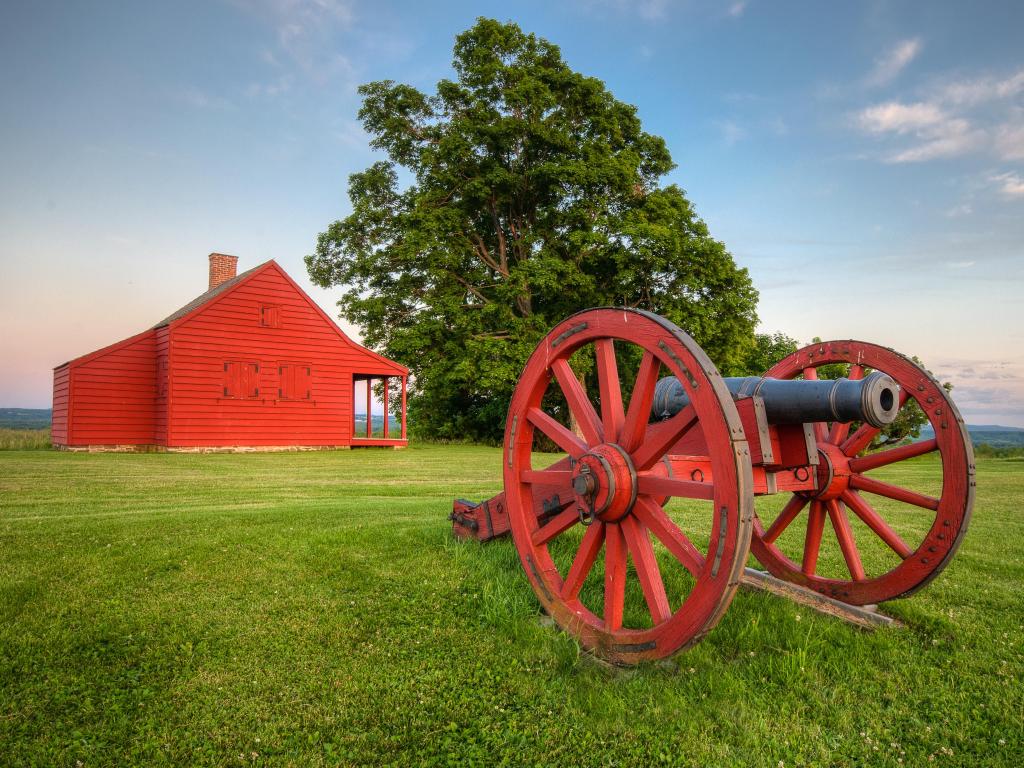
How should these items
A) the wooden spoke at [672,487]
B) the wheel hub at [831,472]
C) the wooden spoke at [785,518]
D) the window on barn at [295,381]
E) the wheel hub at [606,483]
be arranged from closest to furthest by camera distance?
the wooden spoke at [672,487]
the wheel hub at [606,483]
the wheel hub at [831,472]
the wooden spoke at [785,518]
the window on barn at [295,381]

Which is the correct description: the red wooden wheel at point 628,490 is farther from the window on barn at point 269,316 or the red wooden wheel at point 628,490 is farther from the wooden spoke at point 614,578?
the window on barn at point 269,316

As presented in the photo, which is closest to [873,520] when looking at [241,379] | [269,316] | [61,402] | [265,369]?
[241,379]

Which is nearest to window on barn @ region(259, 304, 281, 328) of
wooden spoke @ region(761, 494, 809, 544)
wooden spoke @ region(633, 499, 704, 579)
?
wooden spoke @ region(761, 494, 809, 544)

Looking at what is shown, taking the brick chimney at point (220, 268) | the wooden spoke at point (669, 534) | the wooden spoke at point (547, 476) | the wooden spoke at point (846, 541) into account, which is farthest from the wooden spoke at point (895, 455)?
the brick chimney at point (220, 268)

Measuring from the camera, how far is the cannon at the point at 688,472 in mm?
2836

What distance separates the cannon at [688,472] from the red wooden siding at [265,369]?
18610 mm

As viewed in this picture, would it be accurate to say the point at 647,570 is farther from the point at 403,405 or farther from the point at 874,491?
the point at 403,405

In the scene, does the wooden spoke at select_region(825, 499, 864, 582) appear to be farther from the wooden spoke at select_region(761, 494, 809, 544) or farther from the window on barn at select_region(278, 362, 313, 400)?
the window on barn at select_region(278, 362, 313, 400)

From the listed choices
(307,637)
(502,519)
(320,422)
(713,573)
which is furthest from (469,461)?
(713,573)

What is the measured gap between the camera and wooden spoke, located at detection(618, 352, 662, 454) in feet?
10.6

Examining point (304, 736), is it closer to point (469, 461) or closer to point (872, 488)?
point (872, 488)

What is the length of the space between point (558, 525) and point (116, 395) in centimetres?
2125

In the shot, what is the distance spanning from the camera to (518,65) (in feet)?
83.7

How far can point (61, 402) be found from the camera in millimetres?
21375
